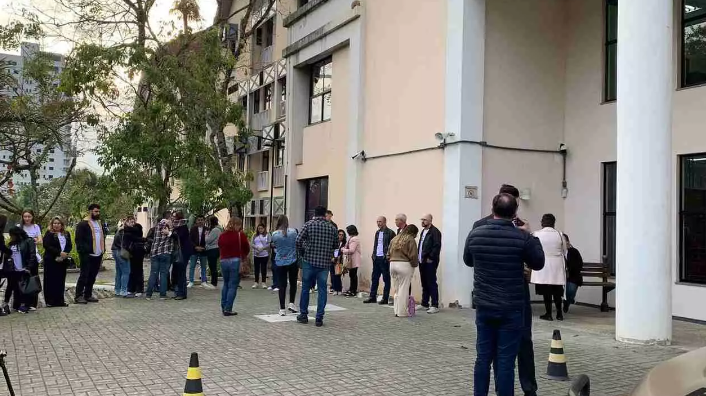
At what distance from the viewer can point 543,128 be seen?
13000mm

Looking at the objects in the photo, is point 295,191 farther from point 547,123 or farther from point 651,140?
point 651,140

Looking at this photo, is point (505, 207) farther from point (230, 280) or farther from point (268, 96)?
point (268, 96)

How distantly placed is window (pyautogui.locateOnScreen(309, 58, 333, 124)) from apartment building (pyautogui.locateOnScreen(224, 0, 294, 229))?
2456 mm

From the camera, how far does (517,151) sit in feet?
41.5

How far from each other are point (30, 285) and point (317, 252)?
4.98 m

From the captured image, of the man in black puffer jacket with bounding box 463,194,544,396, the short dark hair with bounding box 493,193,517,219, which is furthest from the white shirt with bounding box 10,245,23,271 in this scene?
the short dark hair with bounding box 493,193,517,219

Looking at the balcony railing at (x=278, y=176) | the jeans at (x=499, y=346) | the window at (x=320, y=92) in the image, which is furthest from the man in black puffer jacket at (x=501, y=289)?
the balcony railing at (x=278, y=176)

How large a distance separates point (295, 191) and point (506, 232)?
46.2ft

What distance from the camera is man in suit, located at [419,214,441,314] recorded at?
37.5 ft

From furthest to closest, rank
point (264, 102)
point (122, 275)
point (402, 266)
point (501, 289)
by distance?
1. point (264, 102)
2. point (122, 275)
3. point (402, 266)
4. point (501, 289)

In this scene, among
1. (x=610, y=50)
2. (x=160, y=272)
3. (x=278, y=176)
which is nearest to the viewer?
(x=610, y=50)

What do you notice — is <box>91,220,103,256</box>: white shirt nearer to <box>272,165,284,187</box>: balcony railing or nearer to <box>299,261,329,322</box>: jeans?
<box>299,261,329,322</box>: jeans

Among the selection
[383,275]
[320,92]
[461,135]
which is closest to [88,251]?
[383,275]

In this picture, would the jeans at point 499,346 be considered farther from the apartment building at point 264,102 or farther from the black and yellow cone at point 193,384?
the apartment building at point 264,102
